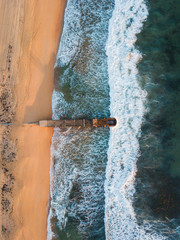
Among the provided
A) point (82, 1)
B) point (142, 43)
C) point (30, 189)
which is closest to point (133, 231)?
point (30, 189)

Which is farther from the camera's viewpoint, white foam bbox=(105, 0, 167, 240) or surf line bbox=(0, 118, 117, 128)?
white foam bbox=(105, 0, 167, 240)

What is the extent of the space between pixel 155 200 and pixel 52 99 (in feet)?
14.3

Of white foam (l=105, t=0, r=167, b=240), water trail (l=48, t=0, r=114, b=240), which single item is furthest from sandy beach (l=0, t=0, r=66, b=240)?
white foam (l=105, t=0, r=167, b=240)

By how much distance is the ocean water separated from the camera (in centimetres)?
485

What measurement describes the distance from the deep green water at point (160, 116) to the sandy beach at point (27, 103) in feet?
9.31

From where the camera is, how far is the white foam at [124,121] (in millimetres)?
4883

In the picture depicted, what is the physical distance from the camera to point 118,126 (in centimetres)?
496

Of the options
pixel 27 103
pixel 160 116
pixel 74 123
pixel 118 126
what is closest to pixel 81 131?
pixel 74 123

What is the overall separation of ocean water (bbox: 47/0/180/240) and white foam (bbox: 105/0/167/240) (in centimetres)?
3

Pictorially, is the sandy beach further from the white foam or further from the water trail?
the white foam

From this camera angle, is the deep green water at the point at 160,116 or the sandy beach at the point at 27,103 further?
the sandy beach at the point at 27,103

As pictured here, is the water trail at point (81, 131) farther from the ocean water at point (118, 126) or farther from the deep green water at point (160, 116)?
the deep green water at point (160, 116)

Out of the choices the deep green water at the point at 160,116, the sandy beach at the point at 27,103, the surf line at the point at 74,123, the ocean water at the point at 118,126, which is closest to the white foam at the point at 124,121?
the ocean water at the point at 118,126

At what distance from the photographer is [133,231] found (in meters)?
4.81
